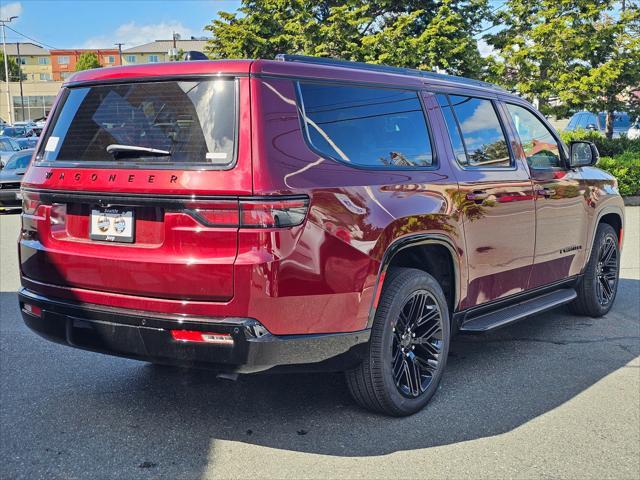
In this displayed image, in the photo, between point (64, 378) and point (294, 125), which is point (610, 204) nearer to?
point (294, 125)

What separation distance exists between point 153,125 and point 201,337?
3.58 ft

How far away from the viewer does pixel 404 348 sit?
13.3ft

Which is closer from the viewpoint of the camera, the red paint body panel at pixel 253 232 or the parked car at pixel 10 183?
the red paint body panel at pixel 253 232

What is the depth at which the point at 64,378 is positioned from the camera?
4.66 meters

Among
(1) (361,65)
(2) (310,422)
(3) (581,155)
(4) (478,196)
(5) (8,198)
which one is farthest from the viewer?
(5) (8,198)

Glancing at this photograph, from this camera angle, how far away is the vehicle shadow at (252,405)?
3676mm

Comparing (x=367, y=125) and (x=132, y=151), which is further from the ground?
(x=367, y=125)

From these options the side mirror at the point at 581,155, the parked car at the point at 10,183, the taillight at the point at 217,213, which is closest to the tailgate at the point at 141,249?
the taillight at the point at 217,213

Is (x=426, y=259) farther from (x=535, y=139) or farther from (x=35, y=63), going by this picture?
(x=35, y=63)

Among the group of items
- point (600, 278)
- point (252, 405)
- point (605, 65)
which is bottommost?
point (252, 405)

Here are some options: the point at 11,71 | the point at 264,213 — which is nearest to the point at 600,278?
the point at 264,213

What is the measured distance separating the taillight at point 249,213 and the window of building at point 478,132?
163 centimetres

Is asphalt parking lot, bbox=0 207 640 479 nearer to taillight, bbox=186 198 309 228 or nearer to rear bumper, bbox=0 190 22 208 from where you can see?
taillight, bbox=186 198 309 228

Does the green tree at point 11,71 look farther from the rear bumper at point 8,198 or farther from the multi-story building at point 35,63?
the rear bumper at point 8,198
